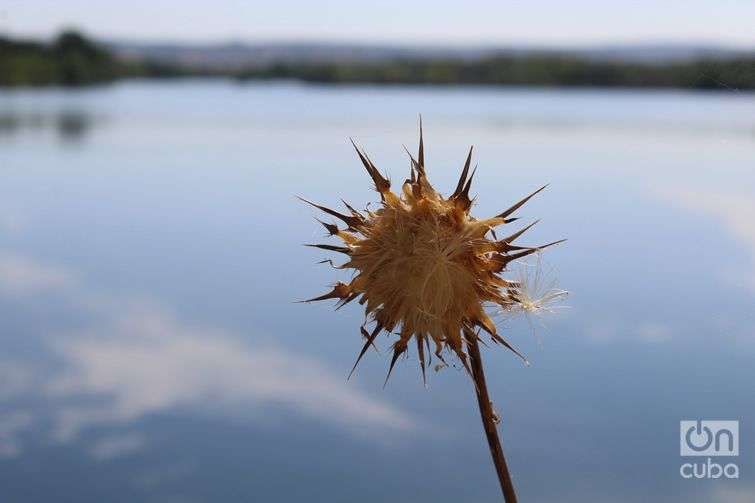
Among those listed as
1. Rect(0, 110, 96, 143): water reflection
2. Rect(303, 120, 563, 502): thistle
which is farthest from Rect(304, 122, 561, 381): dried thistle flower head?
Rect(0, 110, 96, 143): water reflection

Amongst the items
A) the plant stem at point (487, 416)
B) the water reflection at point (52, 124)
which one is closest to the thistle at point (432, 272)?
the plant stem at point (487, 416)

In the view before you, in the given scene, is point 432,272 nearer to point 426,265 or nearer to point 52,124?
point 426,265

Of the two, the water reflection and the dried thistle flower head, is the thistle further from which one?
the water reflection

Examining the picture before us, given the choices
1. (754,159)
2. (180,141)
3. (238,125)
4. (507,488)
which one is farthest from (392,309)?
(238,125)

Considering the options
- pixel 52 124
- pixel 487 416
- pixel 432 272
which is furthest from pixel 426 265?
pixel 52 124

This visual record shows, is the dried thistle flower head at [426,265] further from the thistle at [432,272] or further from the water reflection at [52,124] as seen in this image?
the water reflection at [52,124]

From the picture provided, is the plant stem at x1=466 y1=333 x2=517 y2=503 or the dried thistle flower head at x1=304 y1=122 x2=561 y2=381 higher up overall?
the dried thistle flower head at x1=304 y1=122 x2=561 y2=381

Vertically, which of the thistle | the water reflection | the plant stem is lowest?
the plant stem

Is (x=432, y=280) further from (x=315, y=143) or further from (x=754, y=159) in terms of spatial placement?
(x=315, y=143)

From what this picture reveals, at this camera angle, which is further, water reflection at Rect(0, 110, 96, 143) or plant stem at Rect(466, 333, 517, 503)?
water reflection at Rect(0, 110, 96, 143)
